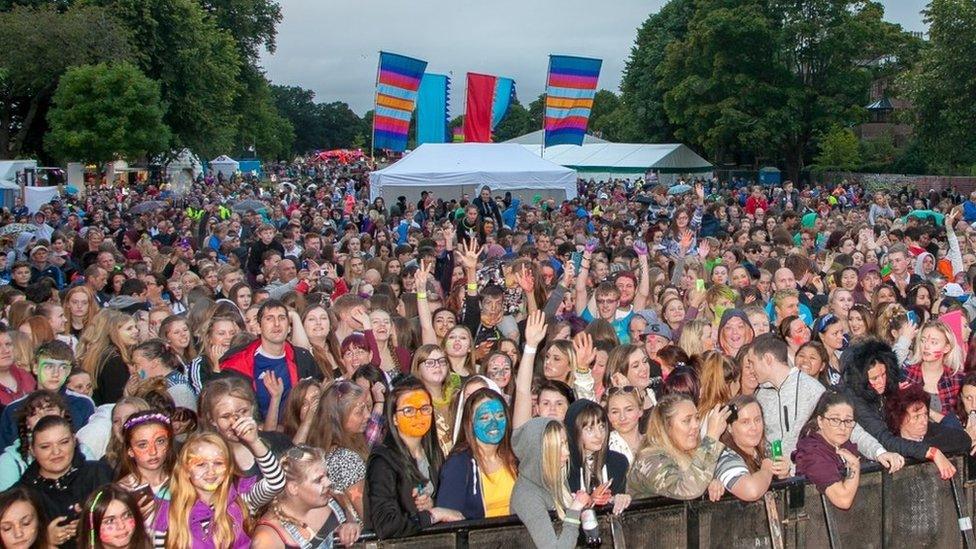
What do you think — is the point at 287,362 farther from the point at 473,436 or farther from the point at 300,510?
the point at 300,510

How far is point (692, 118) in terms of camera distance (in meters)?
51.4

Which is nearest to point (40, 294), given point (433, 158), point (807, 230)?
point (807, 230)

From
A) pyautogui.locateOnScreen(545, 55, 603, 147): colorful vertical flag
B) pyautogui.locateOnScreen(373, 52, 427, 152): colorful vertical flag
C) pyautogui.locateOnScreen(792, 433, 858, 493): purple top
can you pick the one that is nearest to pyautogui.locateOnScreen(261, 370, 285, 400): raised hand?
pyautogui.locateOnScreen(792, 433, 858, 493): purple top

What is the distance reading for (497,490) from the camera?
15.8 feet

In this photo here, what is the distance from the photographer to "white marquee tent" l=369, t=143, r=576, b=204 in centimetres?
2548

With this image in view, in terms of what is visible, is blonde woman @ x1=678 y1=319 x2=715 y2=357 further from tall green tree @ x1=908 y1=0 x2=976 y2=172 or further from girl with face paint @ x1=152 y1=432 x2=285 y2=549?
tall green tree @ x1=908 y1=0 x2=976 y2=172

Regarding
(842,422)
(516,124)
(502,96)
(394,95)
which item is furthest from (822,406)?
(516,124)

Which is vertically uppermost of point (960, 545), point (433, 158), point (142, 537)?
point (433, 158)

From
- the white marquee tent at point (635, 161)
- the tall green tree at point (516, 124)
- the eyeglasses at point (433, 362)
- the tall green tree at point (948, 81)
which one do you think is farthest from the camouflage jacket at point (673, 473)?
the tall green tree at point (516, 124)

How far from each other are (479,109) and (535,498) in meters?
25.2

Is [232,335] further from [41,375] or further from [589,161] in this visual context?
[589,161]

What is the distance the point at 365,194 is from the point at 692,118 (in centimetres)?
2648

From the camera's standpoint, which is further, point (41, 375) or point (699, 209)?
point (699, 209)

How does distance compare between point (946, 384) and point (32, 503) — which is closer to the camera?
point (32, 503)
